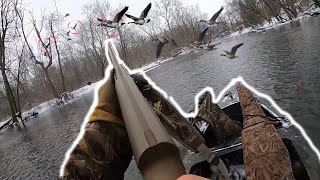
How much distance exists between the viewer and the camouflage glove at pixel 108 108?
2037mm

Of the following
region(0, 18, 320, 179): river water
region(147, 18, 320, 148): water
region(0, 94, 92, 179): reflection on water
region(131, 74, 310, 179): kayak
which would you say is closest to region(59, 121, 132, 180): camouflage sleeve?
region(131, 74, 310, 179): kayak

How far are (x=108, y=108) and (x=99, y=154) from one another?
309 mm

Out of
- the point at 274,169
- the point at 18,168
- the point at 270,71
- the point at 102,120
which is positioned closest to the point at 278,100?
the point at 270,71

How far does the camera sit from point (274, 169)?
3141 mm

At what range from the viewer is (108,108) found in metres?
2.11

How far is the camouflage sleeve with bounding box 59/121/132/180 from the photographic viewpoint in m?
1.87

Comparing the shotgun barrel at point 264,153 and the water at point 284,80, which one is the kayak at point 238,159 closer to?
the shotgun barrel at point 264,153

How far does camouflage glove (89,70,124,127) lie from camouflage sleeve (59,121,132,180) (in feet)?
0.10

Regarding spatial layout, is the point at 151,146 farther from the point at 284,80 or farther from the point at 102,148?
the point at 284,80

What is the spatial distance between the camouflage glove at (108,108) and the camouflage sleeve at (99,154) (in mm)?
32

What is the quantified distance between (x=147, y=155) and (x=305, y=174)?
299cm

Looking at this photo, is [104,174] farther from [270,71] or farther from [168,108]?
[270,71]

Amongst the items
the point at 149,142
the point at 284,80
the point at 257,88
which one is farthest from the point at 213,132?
the point at 284,80

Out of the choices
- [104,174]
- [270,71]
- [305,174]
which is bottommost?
[270,71]
